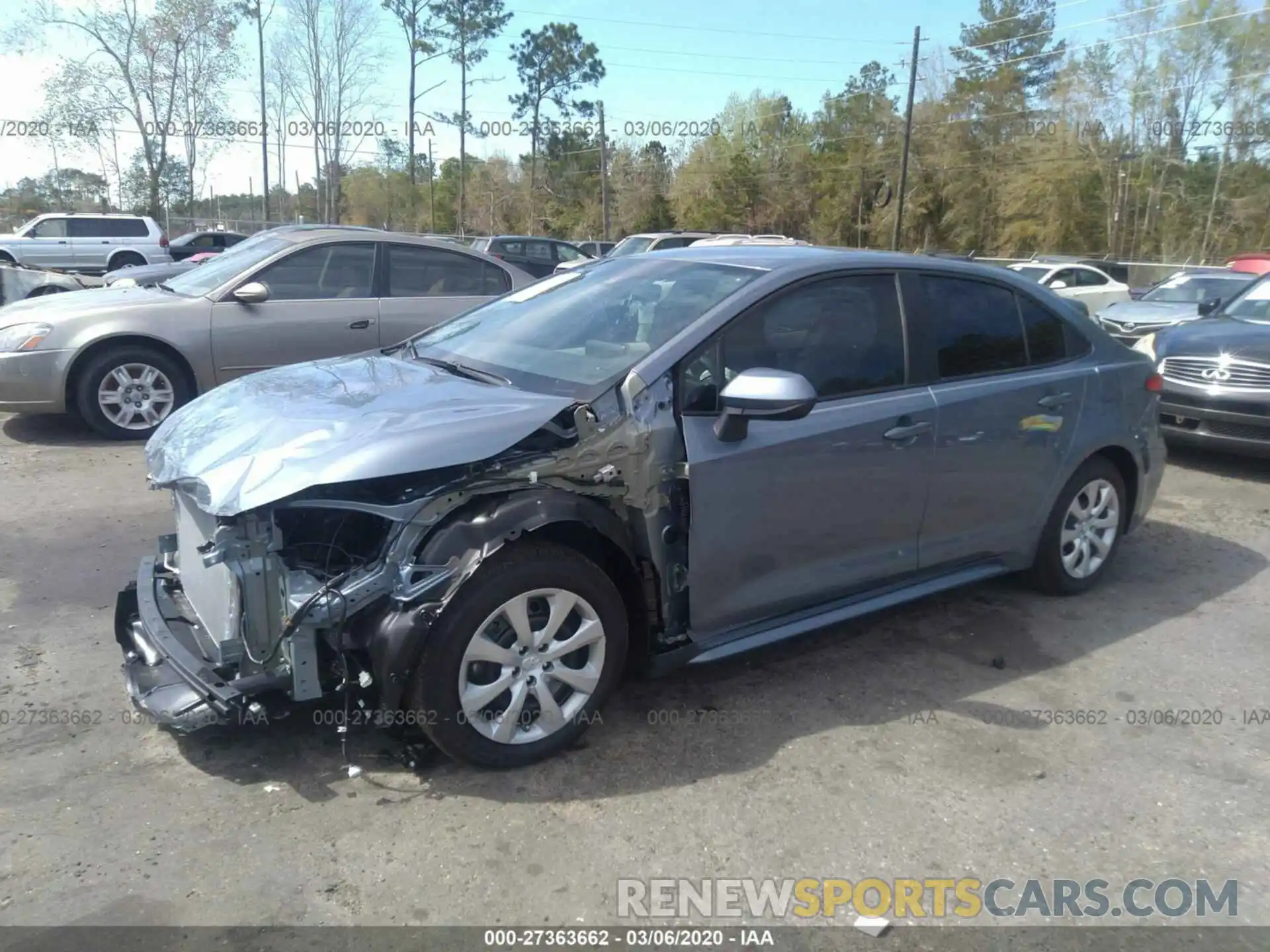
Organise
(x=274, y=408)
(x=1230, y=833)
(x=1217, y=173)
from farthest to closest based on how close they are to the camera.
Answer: (x=1217, y=173), (x=274, y=408), (x=1230, y=833)

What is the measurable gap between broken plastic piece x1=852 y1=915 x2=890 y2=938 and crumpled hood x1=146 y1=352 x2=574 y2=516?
1719 mm

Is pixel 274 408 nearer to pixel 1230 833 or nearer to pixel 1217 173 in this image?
pixel 1230 833

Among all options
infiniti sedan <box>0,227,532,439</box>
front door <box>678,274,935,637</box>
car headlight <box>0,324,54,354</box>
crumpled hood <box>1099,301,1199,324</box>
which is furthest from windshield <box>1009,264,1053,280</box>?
car headlight <box>0,324,54,354</box>

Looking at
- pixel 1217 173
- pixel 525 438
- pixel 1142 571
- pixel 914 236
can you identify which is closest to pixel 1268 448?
pixel 1142 571

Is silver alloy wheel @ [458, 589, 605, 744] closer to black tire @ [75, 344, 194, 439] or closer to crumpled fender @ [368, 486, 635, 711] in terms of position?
crumpled fender @ [368, 486, 635, 711]

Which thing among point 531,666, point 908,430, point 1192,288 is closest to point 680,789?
point 531,666

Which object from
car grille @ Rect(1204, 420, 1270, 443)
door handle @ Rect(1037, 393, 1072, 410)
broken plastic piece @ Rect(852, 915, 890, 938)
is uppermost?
door handle @ Rect(1037, 393, 1072, 410)

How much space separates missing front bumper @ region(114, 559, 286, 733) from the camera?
302cm

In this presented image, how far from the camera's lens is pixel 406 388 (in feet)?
11.9

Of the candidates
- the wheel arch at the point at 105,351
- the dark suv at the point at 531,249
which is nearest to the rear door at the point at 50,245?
the dark suv at the point at 531,249

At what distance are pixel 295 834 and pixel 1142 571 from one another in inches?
187

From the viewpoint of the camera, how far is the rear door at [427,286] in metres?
8.20

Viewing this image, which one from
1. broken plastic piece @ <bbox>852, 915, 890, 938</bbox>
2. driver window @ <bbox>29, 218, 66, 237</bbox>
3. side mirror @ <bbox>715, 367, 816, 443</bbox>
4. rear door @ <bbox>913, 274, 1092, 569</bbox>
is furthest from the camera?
driver window @ <bbox>29, 218, 66, 237</bbox>

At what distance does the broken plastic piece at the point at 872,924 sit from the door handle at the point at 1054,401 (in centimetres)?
269
